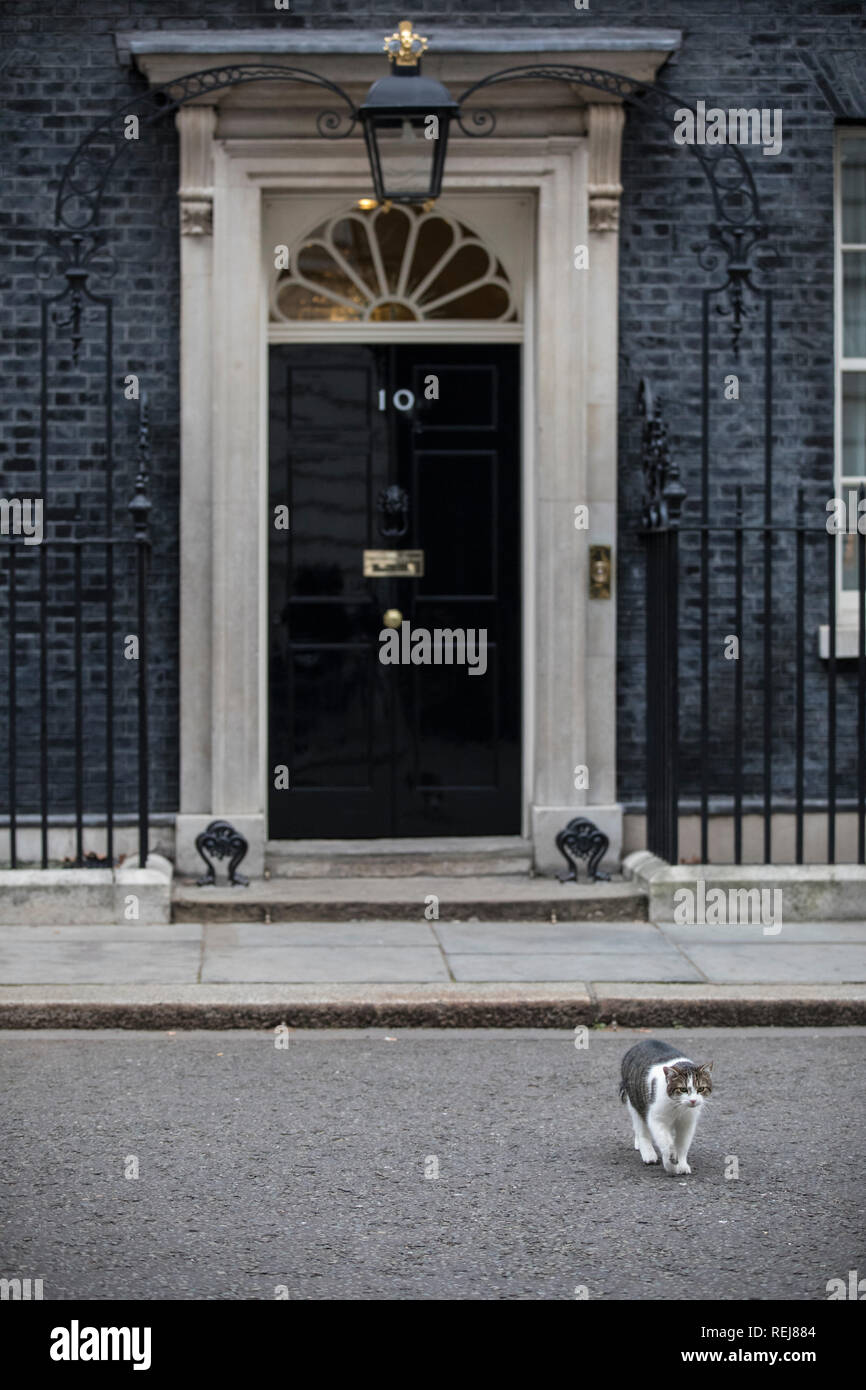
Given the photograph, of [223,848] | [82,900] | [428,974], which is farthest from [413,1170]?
[223,848]

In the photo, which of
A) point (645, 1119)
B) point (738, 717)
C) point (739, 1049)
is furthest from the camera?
point (738, 717)

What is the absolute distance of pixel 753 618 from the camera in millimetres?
10094

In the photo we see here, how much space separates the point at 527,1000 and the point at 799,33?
568 cm

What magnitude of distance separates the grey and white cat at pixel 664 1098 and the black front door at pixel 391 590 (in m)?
4.83

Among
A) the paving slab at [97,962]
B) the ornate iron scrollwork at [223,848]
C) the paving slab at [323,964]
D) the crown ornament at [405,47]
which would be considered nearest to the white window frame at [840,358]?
the crown ornament at [405,47]

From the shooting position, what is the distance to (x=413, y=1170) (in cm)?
535

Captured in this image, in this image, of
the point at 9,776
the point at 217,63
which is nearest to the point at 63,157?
the point at 217,63

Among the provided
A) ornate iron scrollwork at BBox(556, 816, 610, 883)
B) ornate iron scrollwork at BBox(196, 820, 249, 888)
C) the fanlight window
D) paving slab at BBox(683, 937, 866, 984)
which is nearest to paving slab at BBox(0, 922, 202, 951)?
ornate iron scrollwork at BBox(196, 820, 249, 888)

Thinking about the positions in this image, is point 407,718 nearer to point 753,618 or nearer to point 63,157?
point 753,618

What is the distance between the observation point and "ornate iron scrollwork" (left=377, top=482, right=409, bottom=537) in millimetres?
10031

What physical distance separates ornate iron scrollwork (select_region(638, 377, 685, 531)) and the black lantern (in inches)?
62.7

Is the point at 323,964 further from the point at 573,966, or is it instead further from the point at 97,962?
the point at 573,966

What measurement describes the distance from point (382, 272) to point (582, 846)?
332 centimetres

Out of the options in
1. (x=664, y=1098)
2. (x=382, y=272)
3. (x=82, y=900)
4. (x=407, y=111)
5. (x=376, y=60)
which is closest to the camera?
(x=664, y=1098)
